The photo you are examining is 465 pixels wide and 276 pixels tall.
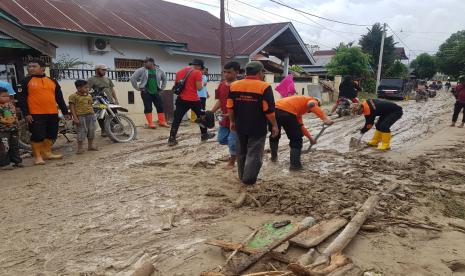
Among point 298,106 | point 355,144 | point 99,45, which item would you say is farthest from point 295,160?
point 99,45

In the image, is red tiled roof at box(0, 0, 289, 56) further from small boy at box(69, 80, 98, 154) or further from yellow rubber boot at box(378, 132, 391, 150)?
yellow rubber boot at box(378, 132, 391, 150)

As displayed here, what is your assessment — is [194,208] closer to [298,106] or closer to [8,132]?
[298,106]

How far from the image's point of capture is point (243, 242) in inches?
132

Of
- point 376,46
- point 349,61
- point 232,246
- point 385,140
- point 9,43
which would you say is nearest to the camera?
point 232,246

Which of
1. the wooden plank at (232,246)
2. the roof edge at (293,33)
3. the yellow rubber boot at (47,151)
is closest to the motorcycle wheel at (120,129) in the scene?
the yellow rubber boot at (47,151)

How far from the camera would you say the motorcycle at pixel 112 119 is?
7.66 m

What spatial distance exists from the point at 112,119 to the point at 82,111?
3.79 feet

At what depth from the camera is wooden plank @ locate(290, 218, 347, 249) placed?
3242 millimetres

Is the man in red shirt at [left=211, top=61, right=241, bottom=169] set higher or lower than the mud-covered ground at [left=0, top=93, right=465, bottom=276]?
higher

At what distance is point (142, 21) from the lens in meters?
16.1

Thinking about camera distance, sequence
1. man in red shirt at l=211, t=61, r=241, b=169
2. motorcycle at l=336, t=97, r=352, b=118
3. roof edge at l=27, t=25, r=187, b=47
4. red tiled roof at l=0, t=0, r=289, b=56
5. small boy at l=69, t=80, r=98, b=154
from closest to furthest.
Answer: man in red shirt at l=211, t=61, r=241, b=169 < small boy at l=69, t=80, r=98, b=154 < roof edge at l=27, t=25, r=187, b=47 < red tiled roof at l=0, t=0, r=289, b=56 < motorcycle at l=336, t=97, r=352, b=118

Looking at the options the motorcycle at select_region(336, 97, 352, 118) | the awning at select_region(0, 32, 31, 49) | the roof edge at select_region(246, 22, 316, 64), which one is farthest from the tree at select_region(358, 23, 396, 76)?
the awning at select_region(0, 32, 31, 49)

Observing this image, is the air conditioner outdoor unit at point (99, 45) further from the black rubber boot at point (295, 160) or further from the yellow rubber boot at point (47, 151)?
the black rubber boot at point (295, 160)

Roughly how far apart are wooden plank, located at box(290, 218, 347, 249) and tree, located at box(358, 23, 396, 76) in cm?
4086
